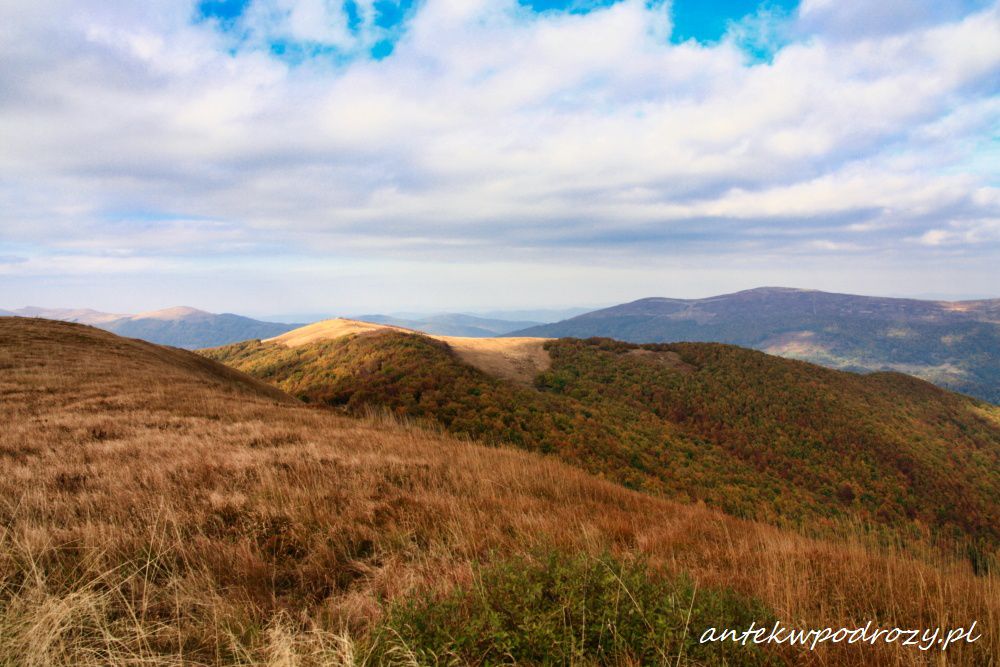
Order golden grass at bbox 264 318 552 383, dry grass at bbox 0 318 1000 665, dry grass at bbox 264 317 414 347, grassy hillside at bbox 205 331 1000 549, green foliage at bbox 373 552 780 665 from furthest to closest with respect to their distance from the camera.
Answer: dry grass at bbox 264 317 414 347 < golden grass at bbox 264 318 552 383 < grassy hillside at bbox 205 331 1000 549 < dry grass at bbox 0 318 1000 665 < green foliage at bbox 373 552 780 665

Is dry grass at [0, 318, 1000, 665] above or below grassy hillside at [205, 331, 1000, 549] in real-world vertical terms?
above

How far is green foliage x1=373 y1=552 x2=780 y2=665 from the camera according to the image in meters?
2.24

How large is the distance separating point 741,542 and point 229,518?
549 cm

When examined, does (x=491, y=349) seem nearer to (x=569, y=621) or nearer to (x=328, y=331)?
(x=328, y=331)

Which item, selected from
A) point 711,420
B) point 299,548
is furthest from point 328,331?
point 299,548

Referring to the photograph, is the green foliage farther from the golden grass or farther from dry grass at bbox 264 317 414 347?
dry grass at bbox 264 317 414 347

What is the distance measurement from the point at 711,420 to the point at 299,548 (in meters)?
33.3

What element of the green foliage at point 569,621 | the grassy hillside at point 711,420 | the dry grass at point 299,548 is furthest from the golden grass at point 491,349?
the green foliage at point 569,621

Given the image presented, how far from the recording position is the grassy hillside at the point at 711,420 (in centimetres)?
1978

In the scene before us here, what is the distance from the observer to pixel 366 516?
4422 millimetres

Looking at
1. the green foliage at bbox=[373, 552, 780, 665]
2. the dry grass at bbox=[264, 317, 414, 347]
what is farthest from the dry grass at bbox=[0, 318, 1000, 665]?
the dry grass at bbox=[264, 317, 414, 347]

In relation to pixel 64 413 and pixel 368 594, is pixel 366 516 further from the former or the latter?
pixel 64 413

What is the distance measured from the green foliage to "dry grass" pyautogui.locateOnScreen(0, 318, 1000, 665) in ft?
0.92

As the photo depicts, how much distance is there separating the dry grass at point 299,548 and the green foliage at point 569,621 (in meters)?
0.28
